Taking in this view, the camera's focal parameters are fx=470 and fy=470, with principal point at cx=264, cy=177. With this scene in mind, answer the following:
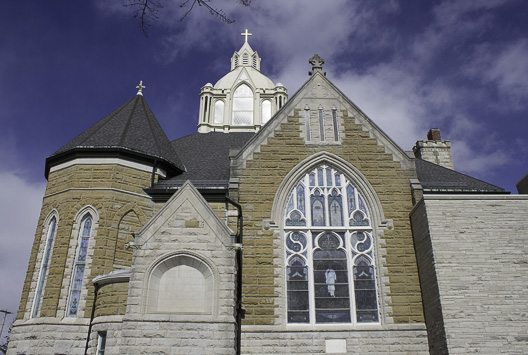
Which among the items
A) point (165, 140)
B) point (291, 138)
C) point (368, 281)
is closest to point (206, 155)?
point (165, 140)

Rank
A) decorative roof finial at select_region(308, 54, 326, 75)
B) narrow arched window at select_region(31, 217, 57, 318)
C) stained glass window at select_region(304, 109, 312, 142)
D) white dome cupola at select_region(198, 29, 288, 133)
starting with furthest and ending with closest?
white dome cupola at select_region(198, 29, 288, 133) < decorative roof finial at select_region(308, 54, 326, 75) < stained glass window at select_region(304, 109, 312, 142) < narrow arched window at select_region(31, 217, 57, 318)

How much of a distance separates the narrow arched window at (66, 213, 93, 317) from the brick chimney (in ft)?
47.8

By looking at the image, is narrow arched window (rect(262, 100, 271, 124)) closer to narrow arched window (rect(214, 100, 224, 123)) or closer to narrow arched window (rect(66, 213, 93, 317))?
narrow arched window (rect(214, 100, 224, 123))

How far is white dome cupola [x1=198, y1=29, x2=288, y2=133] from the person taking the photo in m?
25.8

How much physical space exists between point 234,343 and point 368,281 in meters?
4.17

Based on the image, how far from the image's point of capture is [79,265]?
13727 millimetres

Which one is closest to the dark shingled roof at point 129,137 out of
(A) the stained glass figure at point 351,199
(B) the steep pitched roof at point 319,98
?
(B) the steep pitched roof at point 319,98

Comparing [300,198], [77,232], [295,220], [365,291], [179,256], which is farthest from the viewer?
[77,232]

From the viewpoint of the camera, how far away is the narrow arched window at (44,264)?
13528 millimetres

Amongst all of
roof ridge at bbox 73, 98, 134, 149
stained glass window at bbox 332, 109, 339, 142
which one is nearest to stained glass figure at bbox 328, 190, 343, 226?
stained glass window at bbox 332, 109, 339, 142

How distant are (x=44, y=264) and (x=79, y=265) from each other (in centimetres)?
125

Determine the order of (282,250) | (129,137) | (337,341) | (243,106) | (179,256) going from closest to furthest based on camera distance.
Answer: (179,256) → (337,341) → (282,250) → (129,137) → (243,106)

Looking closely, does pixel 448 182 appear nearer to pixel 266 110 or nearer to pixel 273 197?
pixel 273 197

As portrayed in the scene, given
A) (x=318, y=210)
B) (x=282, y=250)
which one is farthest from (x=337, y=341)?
(x=318, y=210)
